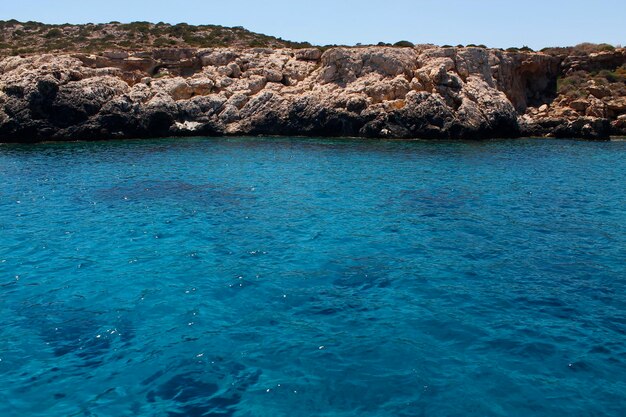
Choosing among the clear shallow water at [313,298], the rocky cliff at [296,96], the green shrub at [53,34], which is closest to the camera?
the clear shallow water at [313,298]

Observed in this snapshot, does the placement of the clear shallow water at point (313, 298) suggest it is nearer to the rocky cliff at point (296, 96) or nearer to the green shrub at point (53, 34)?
the rocky cliff at point (296, 96)

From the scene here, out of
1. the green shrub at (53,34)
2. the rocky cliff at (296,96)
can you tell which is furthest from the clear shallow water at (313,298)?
the green shrub at (53,34)

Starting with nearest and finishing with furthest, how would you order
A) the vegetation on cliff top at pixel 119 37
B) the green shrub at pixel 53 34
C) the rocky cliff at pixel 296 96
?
the rocky cliff at pixel 296 96 < the vegetation on cliff top at pixel 119 37 < the green shrub at pixel 53 34

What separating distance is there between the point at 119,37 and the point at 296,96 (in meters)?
31.0

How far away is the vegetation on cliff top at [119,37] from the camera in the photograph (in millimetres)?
61094

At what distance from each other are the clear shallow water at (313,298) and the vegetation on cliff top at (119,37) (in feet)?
128

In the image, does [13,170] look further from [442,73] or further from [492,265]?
[442,73]

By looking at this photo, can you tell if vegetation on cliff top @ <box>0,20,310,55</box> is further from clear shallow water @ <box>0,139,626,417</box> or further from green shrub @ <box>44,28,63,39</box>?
clear shallow water @ <box>0,139,626,417</box>

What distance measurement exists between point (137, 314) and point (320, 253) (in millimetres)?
6103

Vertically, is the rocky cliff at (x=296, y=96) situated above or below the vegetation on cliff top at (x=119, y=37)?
below

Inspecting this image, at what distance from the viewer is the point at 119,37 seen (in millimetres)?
66250

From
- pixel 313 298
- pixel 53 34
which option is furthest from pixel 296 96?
pixel 53 34

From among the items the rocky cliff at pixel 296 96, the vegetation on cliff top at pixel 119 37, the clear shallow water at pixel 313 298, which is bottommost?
the clear shallow water at pixel 313 298

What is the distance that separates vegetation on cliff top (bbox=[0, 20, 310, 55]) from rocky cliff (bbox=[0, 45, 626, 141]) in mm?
9814
